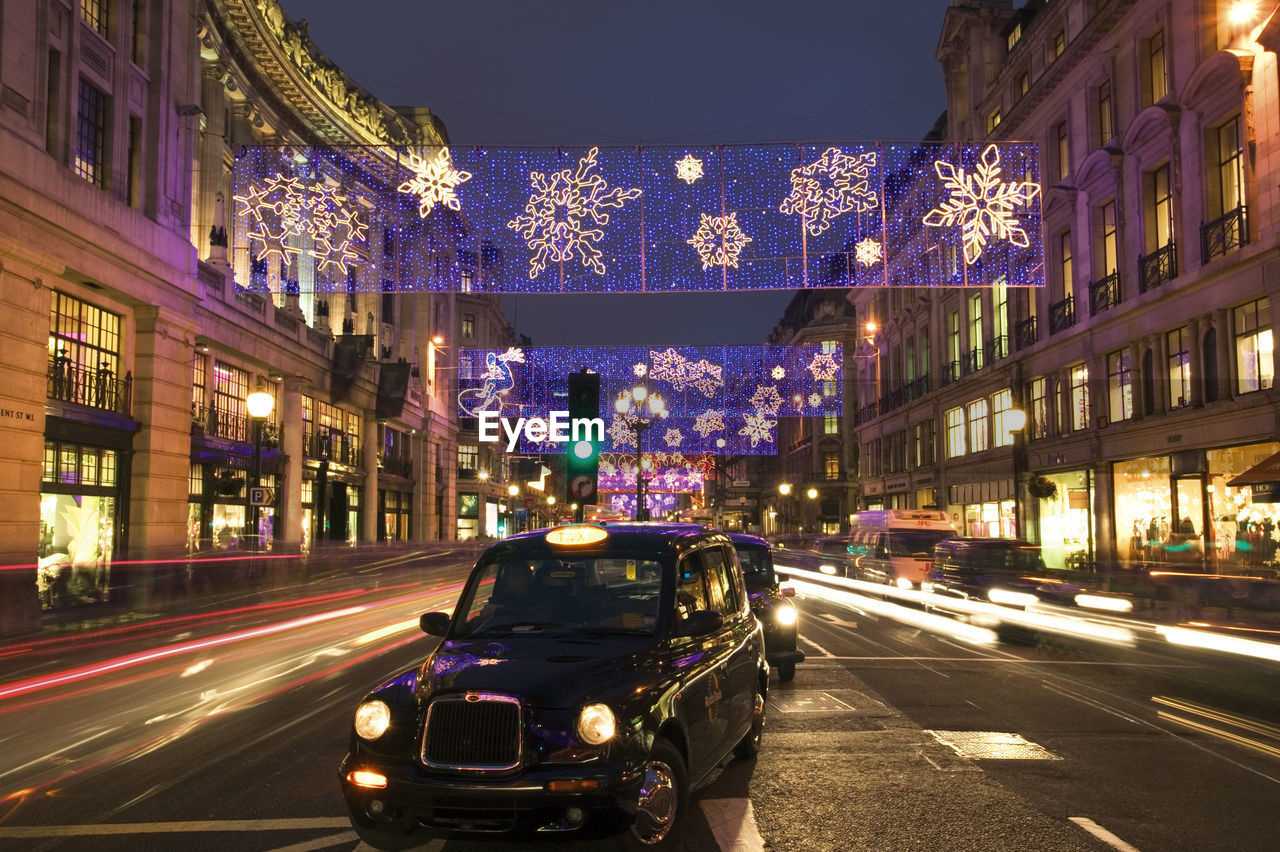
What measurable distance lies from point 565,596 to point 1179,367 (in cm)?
2586

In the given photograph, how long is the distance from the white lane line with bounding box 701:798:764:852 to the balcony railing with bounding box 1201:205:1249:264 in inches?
901

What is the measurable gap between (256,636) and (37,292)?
10420 mm

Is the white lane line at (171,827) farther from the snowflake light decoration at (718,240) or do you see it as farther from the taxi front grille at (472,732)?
the snowflake light decoration at (718,240)

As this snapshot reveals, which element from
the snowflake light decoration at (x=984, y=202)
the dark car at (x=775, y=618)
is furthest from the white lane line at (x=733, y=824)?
the snowflake light decoration at (x=984, y=202)

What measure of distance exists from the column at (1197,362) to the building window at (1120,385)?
3440mm

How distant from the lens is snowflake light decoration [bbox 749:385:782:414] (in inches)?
1964

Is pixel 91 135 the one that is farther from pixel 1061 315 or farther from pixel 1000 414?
pixel 1000 414

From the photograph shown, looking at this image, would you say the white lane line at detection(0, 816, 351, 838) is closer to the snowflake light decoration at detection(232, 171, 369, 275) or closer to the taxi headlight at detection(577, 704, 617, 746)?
the taxi headlight at detection(577, 704, 617, 746)

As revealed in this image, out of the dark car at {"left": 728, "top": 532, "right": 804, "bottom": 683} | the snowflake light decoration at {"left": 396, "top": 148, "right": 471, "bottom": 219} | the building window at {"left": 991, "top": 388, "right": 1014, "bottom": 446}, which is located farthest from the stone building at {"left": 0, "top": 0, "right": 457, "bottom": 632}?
the building window at {"left": 991, "top": 388, "right": 1014, "bottom": 446}

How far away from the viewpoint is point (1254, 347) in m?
23.4

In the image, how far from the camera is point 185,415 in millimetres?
26766

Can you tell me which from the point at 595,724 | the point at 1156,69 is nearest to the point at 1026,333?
the point at 1156,69

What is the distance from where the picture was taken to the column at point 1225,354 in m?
24.3

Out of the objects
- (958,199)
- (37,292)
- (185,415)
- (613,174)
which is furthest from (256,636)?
(958,199)
